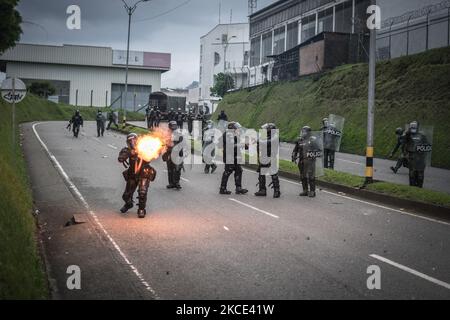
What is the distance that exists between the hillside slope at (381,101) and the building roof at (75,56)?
43.5 meters

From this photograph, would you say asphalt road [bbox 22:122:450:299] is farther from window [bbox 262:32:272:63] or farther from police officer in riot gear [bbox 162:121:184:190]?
window [bbox 262:32:272:63]

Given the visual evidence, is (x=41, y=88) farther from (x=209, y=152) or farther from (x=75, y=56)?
(x=209, y=152)

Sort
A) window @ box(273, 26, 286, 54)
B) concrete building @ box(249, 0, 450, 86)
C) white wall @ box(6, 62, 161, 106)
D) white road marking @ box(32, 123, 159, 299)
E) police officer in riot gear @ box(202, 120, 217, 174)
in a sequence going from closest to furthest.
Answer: white road marking @ box(32, 123, 159, 299) < police officer in riot gear @ box(202, 120, 217, 174) < concrete building @ box(249, 0, 450, 86) < window @ box(273, 26, 286, 54) < white wall @ box(6, 62, 161, 106)

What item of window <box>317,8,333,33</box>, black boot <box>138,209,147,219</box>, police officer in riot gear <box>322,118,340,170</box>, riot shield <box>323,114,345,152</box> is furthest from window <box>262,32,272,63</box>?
black boot <box>138,209,147,219</box>

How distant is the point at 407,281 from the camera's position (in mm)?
6922

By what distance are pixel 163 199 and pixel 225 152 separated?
265 cm

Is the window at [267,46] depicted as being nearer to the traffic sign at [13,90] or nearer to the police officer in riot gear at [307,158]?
the traffic sign at [13,90]

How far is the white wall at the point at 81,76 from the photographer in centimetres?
7888

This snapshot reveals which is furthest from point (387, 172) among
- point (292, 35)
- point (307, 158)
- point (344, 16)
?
point (292, 35)

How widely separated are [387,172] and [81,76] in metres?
66.9

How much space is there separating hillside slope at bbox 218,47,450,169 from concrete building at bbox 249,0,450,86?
2.15 metres

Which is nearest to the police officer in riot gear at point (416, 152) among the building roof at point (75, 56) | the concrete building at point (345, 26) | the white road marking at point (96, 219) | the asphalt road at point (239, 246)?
the asphalt road at point (239, 246)

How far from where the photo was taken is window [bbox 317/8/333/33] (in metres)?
47.3

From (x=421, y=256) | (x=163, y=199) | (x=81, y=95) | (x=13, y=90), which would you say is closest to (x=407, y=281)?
(x=421, y=256)
